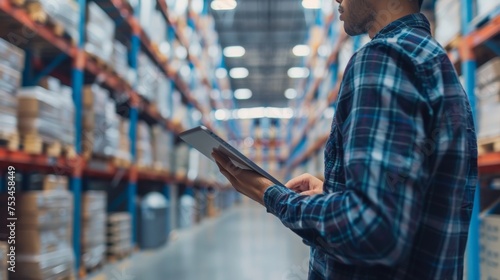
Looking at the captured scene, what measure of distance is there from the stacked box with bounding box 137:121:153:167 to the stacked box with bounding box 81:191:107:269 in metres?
1.49

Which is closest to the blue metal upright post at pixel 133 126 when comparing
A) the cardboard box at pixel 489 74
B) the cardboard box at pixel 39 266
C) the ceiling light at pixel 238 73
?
the cardboard box at pixel 39 266

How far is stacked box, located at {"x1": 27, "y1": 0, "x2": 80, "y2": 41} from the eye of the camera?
139 inches

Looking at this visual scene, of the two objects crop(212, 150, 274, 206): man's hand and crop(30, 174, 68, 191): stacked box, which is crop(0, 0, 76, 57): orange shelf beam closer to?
crop(30, 174, 68, 191): stacked box

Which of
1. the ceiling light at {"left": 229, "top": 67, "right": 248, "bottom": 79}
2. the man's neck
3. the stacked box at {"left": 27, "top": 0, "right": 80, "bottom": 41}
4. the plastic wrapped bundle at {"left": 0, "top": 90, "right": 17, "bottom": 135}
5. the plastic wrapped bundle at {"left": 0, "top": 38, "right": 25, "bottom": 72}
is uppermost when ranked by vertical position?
the ceiling light at {"left": 229, "top": 67, "right": 248, "bottom": 79}

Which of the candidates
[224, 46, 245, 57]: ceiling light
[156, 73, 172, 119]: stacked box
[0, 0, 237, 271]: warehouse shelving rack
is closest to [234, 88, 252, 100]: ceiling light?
[224, 46, 245, 57]: ceiling light

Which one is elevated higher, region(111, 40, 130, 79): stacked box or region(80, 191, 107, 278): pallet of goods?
region(111, 40, 130, 79): stacked box

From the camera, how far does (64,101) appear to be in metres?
3.89

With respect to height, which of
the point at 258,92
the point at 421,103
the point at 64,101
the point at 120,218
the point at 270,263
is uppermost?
the point at 258,92

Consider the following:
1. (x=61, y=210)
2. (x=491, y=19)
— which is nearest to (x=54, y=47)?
(x=61, y=210)

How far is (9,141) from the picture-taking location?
9.96 feet

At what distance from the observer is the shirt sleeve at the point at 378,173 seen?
82 cm

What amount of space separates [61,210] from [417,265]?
3304 mm

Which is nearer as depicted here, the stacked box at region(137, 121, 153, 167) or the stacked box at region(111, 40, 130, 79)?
the stacked box at region(111, 40, 130, 79)

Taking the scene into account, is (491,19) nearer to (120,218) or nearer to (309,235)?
(309,235)
